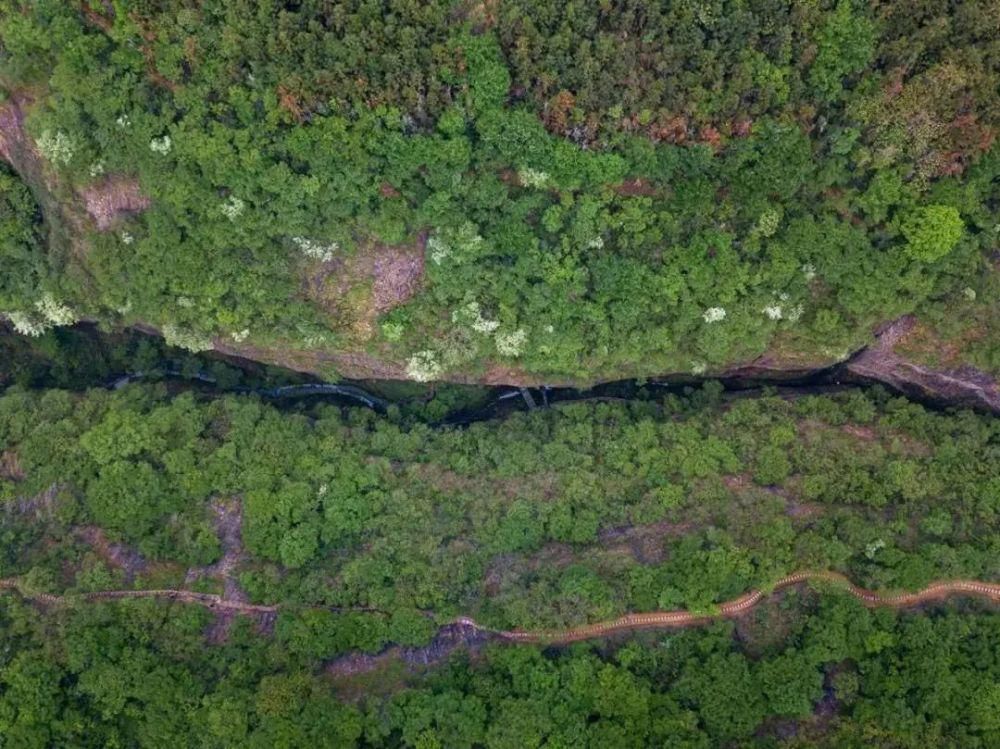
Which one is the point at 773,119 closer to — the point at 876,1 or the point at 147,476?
the point at 876,1

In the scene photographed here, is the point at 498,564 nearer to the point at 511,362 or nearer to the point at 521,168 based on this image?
the point at 511,362

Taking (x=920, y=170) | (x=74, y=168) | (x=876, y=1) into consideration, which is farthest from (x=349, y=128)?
(x=920, y=170)

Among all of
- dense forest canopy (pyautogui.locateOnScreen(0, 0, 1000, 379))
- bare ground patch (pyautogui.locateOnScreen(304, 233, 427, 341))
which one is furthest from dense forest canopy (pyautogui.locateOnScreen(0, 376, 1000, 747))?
bare ground patch (pyautogui.locateOnScreen(304, 233, 427, 341))

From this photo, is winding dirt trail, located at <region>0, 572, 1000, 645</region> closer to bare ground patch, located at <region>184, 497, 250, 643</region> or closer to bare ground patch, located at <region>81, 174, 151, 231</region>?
bare ground patch, located at <region>184, 497, 250, 643</region>

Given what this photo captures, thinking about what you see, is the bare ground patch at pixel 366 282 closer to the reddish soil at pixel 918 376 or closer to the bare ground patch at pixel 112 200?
the bare ground patch at pixel 112 200

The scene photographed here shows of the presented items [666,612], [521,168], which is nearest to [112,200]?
[521,168]

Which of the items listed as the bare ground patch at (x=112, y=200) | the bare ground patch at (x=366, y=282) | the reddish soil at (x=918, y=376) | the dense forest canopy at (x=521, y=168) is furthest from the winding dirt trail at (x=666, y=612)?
the bare ground patch at (x=112, y=200)
